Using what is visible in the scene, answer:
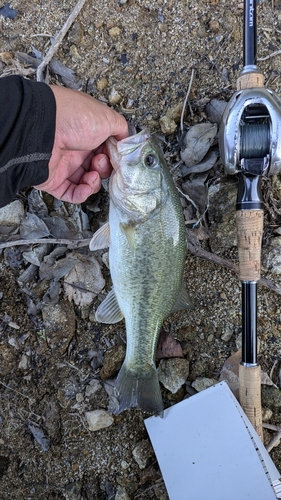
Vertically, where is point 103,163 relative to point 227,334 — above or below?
above

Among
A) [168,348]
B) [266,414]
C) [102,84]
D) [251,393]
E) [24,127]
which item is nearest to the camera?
[24,127]

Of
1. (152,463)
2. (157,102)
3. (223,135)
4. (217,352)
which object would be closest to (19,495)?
(152,463)

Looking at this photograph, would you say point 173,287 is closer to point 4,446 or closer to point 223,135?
point 223,135

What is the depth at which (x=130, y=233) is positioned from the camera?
253cm

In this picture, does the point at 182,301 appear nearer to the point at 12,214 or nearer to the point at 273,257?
the point at 273,257

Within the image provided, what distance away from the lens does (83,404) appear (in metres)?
3.14

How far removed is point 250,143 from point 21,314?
216 cm

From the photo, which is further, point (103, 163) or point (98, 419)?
point (98, 419)

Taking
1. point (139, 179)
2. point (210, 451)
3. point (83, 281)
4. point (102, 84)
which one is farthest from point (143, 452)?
point (102, 84)

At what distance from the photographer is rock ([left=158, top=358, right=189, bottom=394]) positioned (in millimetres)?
3041

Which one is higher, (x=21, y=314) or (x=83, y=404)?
(x=21, y=314)

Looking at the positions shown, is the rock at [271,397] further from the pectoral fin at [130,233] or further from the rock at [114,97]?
the rock at [114,97]

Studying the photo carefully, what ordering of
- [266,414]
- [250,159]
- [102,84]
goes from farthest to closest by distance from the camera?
[102,84] < [266,414] < [250,159]

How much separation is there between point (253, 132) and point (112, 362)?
6.43 feet
